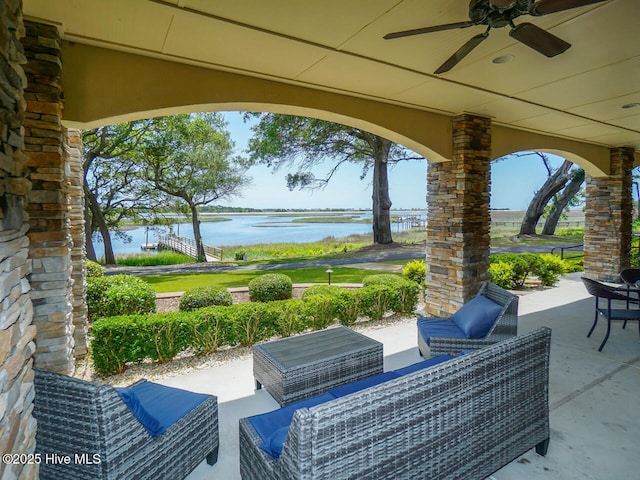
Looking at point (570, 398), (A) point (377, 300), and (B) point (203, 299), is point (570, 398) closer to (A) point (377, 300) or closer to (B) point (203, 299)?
(A) point (377, 300)

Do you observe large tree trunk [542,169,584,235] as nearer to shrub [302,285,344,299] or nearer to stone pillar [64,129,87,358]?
shrub [302,285,344,299]

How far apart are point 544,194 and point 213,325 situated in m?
21.5

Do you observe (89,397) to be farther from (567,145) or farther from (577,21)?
(567,145)

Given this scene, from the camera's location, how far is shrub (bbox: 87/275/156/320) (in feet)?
17.4

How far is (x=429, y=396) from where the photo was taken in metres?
1.68

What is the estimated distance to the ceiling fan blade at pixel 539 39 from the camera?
94.1 inches

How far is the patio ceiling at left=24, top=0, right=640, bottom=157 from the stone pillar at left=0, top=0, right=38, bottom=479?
1.26 metres

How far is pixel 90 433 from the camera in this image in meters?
1.69

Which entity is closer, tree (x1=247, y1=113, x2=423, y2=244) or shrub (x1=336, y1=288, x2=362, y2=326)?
shrub (x1=336, y1=288, x2=362, y2=326)

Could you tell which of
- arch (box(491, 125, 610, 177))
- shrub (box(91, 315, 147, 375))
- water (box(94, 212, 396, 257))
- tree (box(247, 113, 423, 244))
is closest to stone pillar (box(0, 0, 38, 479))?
shrub (box(91, 315, 147, 375))

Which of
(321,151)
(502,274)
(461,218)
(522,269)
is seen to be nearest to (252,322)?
(461,218)

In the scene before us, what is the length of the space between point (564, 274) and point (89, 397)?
1044 cm

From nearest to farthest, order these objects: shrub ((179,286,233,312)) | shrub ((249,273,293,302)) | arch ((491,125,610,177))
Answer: shrub ((179,286,233,312)) → arch ((491,125,610,177)) → shrub ((249,273,293,302))

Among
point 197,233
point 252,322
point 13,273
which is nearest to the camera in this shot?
point 13,273
